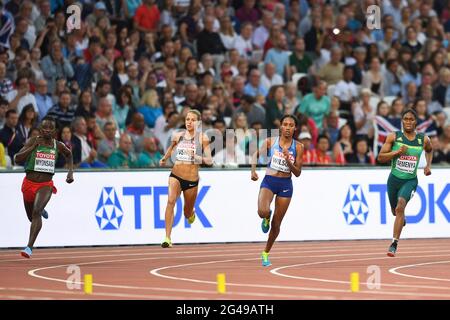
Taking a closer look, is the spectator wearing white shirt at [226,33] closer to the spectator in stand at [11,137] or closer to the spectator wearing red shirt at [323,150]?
the spectator wearing red shirt at [323,150]

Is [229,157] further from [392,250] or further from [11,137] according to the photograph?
[392,250]

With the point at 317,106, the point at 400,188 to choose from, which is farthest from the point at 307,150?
the point at 400,188

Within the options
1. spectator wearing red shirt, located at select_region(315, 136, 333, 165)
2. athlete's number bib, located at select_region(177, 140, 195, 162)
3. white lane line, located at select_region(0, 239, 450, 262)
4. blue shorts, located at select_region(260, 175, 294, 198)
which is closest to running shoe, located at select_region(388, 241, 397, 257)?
blue shorts, located at select_region(260, 175, 294, 198)

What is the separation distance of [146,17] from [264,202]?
10014 mm

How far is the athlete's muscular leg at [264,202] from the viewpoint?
19078mm

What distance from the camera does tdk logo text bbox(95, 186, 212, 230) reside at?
23719mm

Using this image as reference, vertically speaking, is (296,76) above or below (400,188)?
above

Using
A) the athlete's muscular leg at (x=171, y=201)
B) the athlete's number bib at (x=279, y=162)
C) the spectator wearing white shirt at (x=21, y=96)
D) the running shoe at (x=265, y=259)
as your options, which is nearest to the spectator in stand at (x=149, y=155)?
the spectator wearing white shirt at (x=21, y=96)

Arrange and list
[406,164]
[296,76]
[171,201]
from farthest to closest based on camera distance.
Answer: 1. [296,76]
2. [171,201]
3. [406,164]

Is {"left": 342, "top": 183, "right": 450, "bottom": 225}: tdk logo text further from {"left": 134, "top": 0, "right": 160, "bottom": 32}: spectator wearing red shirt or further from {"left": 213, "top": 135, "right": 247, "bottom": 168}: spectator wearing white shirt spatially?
{"left": 134, "top": 0, "right": 160, "bottom": 32}: spectator wearing red shirt

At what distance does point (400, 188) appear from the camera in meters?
20.6

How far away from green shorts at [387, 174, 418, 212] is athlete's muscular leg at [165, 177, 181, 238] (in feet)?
10.9

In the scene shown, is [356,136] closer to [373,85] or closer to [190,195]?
[373,85]

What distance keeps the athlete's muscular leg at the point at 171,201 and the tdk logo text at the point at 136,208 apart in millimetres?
2756
